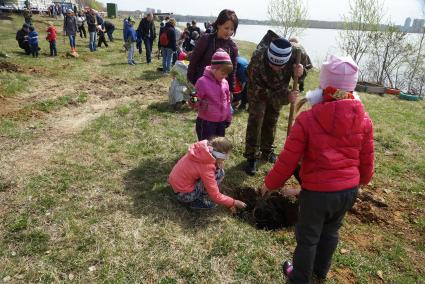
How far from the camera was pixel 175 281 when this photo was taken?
3010mm

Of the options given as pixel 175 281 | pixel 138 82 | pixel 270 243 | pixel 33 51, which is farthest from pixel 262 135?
pixel 33 51

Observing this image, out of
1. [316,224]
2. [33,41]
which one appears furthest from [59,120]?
[33,41]

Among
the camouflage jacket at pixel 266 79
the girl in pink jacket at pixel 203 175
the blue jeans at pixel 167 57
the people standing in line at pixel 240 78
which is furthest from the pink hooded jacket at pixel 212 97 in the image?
the blue jeans at pixel 167 57

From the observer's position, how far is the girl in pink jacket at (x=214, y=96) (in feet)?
A: 13.1

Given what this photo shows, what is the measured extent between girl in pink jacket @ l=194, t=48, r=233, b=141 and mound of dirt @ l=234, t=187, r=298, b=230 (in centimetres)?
89

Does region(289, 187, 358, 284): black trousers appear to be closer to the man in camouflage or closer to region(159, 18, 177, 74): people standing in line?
the man in camouflage

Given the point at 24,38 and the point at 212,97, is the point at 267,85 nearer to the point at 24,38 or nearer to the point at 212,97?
the point at 212,97

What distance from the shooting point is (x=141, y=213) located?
385 cm

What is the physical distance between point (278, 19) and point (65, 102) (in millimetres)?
33809

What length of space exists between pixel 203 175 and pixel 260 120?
1.44 meters

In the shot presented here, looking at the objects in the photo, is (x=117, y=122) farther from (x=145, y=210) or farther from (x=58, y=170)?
(x=145, y=210)

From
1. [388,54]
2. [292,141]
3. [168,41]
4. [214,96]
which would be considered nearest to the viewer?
[292,141]

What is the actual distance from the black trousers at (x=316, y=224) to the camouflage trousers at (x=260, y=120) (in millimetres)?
2125

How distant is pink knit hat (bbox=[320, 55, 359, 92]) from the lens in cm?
230
